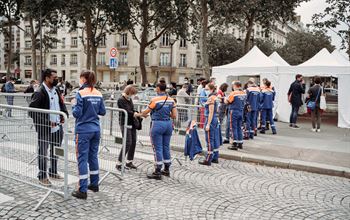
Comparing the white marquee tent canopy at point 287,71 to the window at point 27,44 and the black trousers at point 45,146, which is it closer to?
the black trousers at point 45,146

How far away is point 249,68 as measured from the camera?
16.5 metres

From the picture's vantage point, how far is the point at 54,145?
223 inches

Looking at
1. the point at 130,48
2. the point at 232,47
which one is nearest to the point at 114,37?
the point at 130,48

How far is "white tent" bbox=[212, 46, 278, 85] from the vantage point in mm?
16375

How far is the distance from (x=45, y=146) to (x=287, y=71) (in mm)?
12392

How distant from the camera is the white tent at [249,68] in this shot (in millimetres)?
16375

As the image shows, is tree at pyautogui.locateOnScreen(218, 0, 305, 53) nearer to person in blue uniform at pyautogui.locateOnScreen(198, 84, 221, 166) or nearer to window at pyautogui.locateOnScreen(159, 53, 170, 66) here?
person in blue uniform at pyautogui.locateOnScreen(198, 84, 221, 166)

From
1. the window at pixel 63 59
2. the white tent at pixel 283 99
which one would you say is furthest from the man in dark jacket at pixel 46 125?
the window at pixel 63 59

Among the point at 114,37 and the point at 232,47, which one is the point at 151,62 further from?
the point at 232,47

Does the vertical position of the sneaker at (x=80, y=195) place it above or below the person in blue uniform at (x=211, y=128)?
below

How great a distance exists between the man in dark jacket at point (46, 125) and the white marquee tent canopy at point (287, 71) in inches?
468

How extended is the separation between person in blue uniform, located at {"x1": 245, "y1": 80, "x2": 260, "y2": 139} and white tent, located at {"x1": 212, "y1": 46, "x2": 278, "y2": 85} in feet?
17.0

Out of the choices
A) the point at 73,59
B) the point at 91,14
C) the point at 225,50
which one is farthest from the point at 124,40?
the point at 91,14

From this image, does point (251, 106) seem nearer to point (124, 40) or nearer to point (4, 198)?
point (4, 198)
